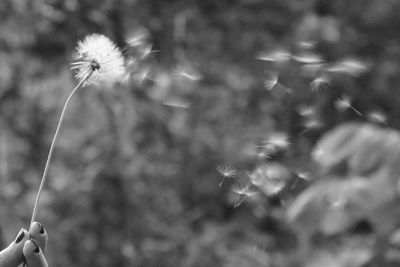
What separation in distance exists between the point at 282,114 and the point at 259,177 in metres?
2.12

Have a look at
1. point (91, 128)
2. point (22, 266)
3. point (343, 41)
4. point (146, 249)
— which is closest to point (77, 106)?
point (91, 128)

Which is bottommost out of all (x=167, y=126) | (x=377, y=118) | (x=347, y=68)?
(x=167, y=126)

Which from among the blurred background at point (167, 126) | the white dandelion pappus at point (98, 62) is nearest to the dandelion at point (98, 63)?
the white dandelion pappus at point (98, 62)

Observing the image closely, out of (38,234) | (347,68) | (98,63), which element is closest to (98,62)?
(98,63)

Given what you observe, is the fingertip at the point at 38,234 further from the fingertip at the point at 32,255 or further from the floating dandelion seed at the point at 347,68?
the floating dandelion seed at the point at 347,68

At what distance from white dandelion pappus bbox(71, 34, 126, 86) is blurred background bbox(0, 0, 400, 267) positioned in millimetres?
1611

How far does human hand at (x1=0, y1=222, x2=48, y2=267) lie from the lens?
69cm

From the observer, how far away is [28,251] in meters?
0.69

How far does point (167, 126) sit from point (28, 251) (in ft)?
7.94

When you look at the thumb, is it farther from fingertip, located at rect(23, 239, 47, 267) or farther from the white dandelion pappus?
the white dandelion pappus

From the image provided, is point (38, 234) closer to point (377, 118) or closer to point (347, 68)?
point (377, 118)

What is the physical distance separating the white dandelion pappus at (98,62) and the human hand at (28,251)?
0.18m

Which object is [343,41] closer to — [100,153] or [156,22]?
[156,22]

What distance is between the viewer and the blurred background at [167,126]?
2914mm
